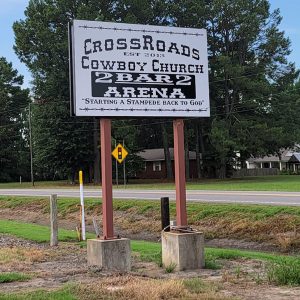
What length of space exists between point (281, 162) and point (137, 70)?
8813cm

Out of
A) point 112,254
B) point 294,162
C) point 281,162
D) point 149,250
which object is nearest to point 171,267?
point 112,254

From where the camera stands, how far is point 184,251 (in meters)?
9.84

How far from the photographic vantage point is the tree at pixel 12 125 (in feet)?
238

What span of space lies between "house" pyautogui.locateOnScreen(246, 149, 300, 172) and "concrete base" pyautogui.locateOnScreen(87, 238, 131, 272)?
8245 centimetres

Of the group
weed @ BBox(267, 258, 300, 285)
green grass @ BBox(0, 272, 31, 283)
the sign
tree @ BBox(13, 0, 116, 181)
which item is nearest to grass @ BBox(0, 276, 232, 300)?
weed @ BBox(267, 258, 300, 285)

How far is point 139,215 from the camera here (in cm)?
2175

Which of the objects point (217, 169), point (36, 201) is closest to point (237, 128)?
point (217, 169)

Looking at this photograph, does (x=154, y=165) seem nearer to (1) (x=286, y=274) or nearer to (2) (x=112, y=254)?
(2) (x=112, y=254)

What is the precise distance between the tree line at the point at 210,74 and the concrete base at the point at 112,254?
37892mm

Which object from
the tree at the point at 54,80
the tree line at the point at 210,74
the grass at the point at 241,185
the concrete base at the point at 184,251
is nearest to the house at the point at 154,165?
the tree line at the point at 210,74

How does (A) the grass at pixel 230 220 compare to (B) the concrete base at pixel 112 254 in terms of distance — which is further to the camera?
(A) the grass at pixel 230 220

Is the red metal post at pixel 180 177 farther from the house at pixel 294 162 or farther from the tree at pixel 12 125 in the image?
the house at pixel 294 162

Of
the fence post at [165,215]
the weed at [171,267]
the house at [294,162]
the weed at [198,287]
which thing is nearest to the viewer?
the weed at [198,287]

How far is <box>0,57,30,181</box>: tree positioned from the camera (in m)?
72.5
